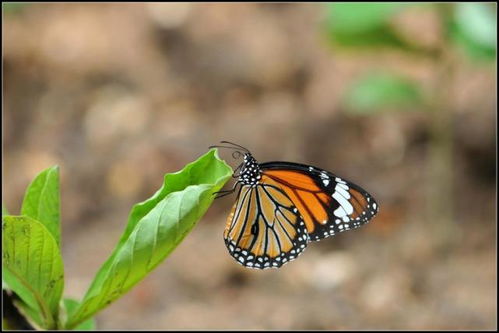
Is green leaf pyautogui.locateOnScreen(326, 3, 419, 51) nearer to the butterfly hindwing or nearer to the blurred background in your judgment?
the blurred background

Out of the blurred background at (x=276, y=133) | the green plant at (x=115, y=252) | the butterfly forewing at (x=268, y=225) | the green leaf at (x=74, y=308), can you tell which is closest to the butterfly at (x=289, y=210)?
the butterfly forewing at (x=268, y=225)

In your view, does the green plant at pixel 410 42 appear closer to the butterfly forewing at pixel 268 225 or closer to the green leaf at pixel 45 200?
the butterfly forewing at pixel 268 225

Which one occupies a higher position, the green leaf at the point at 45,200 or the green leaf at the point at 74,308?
the green leaf at the point at 45,200

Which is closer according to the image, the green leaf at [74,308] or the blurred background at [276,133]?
the green leaf at [74,308]

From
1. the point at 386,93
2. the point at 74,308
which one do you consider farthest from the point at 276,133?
the point at 74,308

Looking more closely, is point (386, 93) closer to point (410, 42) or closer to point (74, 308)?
point (410, 42)

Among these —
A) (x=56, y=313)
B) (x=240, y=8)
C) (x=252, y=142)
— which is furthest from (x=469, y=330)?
(x=240, y=8)

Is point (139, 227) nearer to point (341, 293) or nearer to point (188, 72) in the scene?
point (341, 293)
